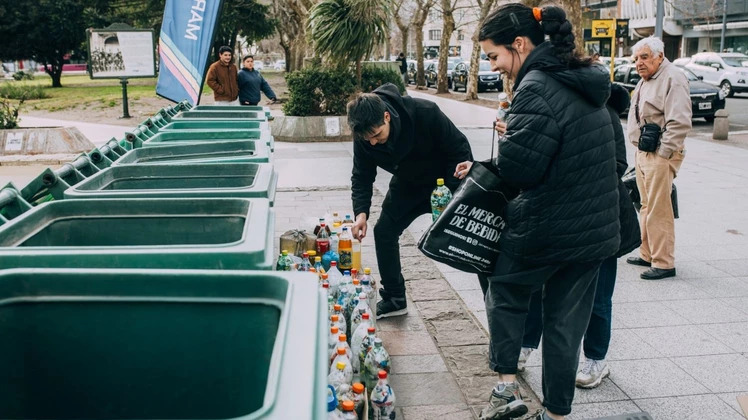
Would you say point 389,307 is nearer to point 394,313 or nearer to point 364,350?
point 394,313

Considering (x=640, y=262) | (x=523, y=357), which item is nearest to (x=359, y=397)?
(x=523, y=357)

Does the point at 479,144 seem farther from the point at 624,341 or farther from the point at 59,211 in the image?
the point at 59,211

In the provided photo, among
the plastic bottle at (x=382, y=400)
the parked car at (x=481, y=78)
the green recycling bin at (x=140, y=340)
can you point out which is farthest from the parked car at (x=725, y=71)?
the green recycling bin at (x=140, y=340)

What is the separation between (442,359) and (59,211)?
232 centimetres

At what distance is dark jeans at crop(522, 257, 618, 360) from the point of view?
3713 millimetres

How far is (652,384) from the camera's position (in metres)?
3.86

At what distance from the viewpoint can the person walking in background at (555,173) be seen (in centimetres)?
292

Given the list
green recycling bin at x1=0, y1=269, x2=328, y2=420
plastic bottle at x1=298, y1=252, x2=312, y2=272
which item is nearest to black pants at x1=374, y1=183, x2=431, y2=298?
plastic bottle at x1=298, y1=252, x2=312, y2=272

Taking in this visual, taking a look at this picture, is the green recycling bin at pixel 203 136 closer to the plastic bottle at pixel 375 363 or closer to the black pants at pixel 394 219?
the black pants at pixel 394 219

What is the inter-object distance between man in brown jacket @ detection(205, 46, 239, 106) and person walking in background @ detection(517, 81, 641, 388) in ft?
30.9

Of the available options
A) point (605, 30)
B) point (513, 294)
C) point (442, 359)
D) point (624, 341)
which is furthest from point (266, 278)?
point (605, 30)

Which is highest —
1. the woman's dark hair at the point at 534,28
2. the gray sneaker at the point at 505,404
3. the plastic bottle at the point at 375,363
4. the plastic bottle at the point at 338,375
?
the woman's dark hair at the point at 534,28

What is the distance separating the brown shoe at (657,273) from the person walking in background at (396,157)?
2092mm

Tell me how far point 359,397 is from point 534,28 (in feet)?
5.73
